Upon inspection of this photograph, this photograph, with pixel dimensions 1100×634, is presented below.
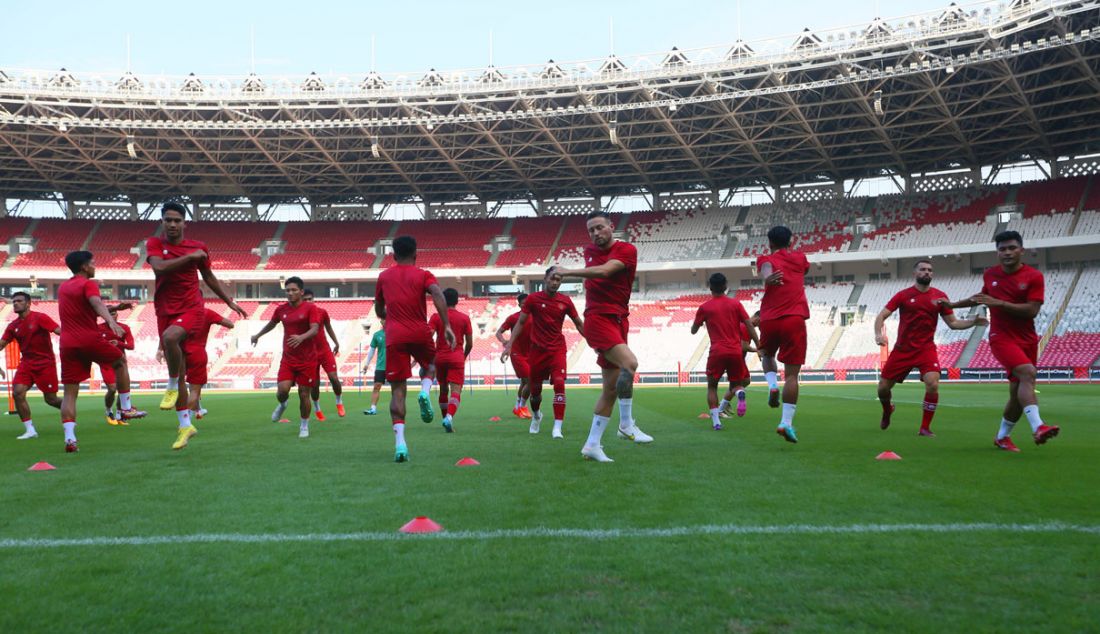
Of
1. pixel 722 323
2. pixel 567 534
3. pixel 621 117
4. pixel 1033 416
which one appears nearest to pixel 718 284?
pixel 722 323

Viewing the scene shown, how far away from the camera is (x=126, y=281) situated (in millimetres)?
55156

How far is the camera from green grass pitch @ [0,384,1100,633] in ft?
10.9

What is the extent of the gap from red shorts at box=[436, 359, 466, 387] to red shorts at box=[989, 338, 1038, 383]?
715 cm

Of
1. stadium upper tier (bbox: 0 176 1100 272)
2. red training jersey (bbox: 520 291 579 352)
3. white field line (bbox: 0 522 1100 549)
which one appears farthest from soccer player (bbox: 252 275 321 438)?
stadium upper tier (bbox: 0 176 1100 272)

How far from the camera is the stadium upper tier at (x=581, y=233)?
4703cm

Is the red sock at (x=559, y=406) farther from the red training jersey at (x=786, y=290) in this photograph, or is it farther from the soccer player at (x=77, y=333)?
the soccer player at (x=77, y=333)

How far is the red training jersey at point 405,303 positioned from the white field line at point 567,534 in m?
3.93

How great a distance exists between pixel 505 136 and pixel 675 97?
31.9 feet

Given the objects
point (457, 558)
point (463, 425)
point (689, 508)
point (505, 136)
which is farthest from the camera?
point (505, 136)

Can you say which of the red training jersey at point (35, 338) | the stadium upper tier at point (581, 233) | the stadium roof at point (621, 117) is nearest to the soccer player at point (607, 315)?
the red training jersey at point (35, 338)

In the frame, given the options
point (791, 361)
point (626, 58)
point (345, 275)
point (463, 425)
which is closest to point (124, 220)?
point (345, 275)

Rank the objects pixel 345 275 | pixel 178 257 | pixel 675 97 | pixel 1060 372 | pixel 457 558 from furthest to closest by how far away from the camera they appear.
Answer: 1. pixel 345 275
2. pixel 675 97
3. pixel 1060 372
4. pixel 178 257
5. pixel 457 558

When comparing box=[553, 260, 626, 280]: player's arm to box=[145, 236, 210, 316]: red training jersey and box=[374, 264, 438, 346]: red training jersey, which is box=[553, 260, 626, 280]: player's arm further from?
box=[145, 236, 210, 316]: red training jersey

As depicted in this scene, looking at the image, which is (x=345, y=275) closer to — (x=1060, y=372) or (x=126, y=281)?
(x=126, y=281)
